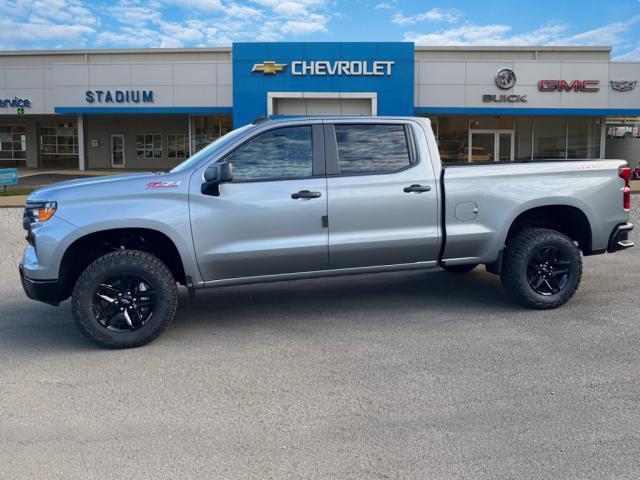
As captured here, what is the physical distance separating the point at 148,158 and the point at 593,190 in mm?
35649

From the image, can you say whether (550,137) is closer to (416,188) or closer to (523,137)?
(523,137)

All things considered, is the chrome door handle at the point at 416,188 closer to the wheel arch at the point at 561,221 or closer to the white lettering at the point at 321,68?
the wheel arch at the point at 561,221

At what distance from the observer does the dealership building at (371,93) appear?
3122 centimetres

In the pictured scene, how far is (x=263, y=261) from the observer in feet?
18.6

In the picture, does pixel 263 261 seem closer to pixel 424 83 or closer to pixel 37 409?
pixel 37 409

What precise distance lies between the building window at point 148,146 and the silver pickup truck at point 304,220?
34.6 meters

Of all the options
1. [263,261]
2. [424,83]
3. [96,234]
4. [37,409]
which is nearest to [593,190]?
[263,261]

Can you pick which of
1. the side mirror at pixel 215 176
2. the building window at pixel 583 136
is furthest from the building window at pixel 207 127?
the side mirror at pixel 215 176

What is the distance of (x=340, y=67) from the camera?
31078mm

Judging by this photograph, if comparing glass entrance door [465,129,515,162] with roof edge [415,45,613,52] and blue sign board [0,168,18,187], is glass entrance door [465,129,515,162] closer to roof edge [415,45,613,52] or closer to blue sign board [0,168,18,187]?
roof edge [415,45,613,52]

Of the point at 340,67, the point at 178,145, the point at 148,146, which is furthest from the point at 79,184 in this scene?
the point at 148,146

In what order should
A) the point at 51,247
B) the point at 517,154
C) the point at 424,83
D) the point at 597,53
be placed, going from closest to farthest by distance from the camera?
the point at 51,247
the point at 424,83
the point at 517,154
the point at 597,53

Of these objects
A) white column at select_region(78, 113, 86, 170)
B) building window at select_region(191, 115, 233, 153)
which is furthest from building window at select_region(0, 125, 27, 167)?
building window at select_region(191, 115, 233, 153)

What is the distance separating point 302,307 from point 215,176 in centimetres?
203
